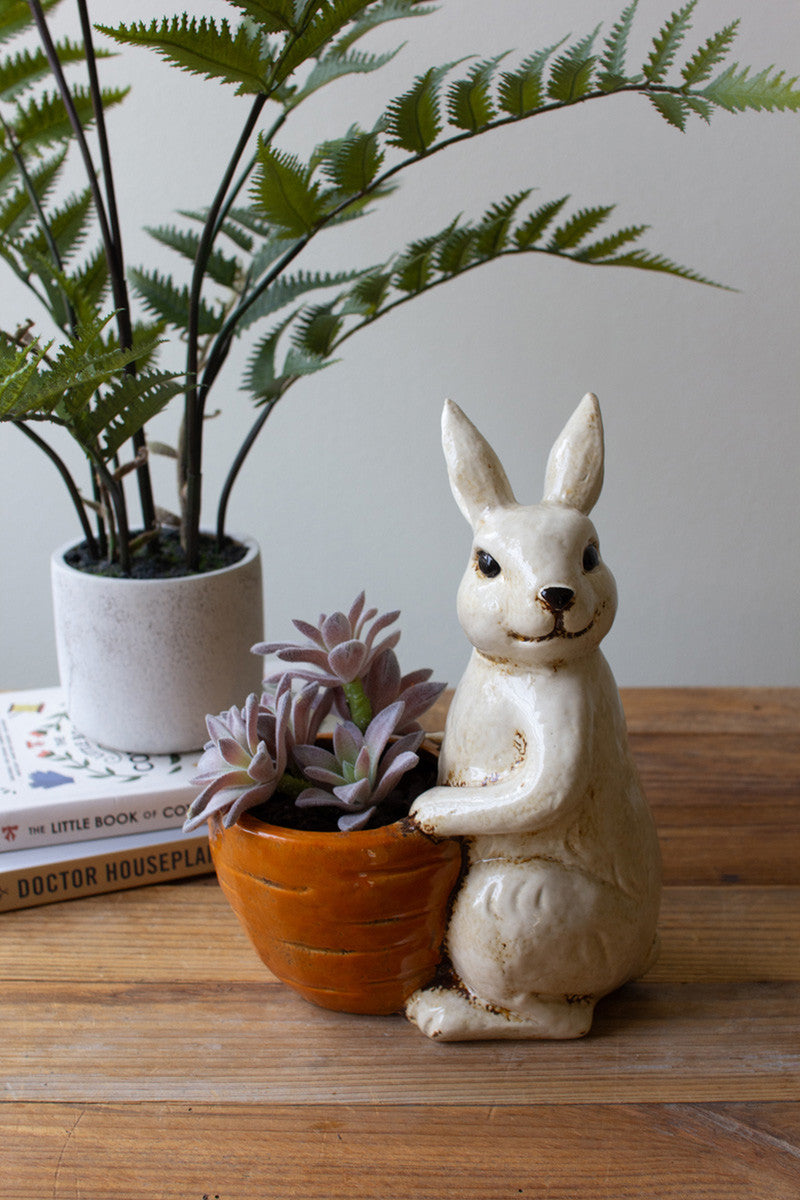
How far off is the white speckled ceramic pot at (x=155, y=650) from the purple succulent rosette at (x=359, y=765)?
189mm

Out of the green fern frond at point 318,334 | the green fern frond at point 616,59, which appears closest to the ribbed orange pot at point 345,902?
the green fern frond at point 318,334

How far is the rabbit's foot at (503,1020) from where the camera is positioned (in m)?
0.52

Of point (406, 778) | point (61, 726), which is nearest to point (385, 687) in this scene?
point (406, 778)

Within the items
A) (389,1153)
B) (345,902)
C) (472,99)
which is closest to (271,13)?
(472,99)

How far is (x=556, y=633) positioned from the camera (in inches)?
18.9

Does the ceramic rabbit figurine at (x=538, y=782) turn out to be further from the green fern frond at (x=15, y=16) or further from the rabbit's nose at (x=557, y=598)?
the green fern frond at (x=15, y=16)

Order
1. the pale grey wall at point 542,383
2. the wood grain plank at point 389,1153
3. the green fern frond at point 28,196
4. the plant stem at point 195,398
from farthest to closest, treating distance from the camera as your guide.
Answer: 1. the pale grey wall at point 542,383
2. the green fern frond at point 28,196
3. the plant stem at point 195,398
4. the wood grain plank at point 389,1153

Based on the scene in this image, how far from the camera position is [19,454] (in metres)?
1.19

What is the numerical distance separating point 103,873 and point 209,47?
49cm

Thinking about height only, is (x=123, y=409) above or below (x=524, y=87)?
below

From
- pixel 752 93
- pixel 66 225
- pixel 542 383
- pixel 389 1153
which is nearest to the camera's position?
pixel 389 1153

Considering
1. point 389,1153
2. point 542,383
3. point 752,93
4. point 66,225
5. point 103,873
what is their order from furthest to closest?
1. point 542,383
2. point 66,225
3. point 103,873
4. point 752,93
5. point 389,1153

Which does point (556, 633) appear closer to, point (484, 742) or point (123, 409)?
point (484, 742)

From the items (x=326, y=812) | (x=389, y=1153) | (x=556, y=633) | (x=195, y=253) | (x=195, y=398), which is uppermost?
(x=195, y=253)
